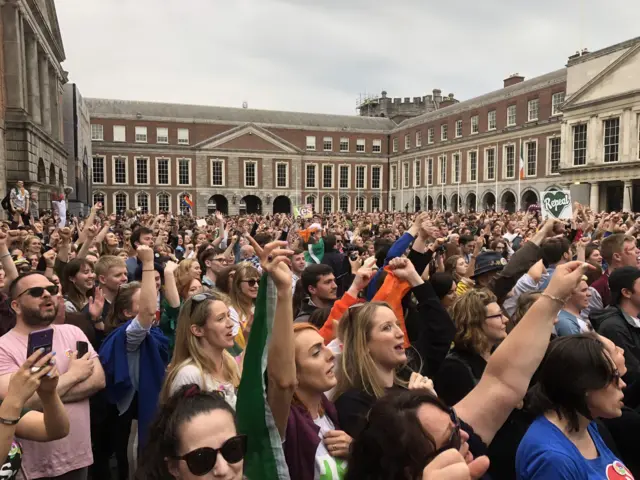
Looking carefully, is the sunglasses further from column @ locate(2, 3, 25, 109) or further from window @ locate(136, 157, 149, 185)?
window @ locate(136, 157, 149, 185)

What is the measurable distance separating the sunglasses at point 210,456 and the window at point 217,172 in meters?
54.9

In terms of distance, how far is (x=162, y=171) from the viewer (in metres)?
54.6

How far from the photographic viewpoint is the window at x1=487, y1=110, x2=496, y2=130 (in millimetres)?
45322

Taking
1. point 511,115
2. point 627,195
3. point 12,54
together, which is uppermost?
point 511,115

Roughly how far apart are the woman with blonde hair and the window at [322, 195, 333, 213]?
55704 mm

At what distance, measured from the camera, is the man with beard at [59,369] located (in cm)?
303

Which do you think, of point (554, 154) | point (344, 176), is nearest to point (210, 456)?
point (554, 154)

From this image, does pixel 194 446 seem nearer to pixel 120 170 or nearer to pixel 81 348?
pixel 81 348

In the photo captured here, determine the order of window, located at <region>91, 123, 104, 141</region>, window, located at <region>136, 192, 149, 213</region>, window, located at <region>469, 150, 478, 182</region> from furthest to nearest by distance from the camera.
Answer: window, located at <region>136, 192, 149, 213</region> → window, located at <region>91, 123, 104, 141</region> → window, located at <region>469, 150, 478, 182</region>

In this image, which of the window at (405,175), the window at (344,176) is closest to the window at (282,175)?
the window at (344,176)

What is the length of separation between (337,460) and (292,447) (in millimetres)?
213

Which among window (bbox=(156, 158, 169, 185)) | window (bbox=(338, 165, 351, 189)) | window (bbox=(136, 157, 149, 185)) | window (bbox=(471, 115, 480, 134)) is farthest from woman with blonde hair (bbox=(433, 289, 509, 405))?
window (bbox=(338, 165, 351, 189))

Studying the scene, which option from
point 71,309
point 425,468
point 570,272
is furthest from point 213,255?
point 425,468

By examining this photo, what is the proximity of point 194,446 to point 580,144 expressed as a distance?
3794 centimetres
